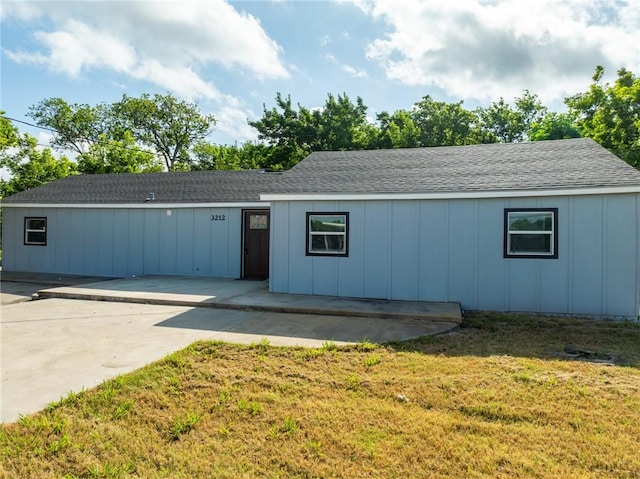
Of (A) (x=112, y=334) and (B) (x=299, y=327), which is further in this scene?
(B) (x=299, y=327)

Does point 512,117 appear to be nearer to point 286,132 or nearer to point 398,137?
point 398,137

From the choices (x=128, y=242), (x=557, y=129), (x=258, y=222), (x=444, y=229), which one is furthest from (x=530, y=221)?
(x=557, y=129)

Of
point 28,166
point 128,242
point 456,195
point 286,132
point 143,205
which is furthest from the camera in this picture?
point 28,166

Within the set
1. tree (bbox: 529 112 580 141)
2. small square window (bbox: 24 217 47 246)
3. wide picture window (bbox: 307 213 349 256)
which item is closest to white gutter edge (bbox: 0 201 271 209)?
small square window (bbox: 24 217 47 246)

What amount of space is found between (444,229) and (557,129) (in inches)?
860

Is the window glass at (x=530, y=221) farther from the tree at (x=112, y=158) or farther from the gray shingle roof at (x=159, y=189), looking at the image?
the tree at (x=112, y=158)

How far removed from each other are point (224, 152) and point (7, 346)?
33076 millimetres

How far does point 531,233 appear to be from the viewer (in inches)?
305

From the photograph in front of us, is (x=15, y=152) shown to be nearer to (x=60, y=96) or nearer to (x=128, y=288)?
(x=60, y=96)

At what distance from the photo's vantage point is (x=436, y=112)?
2892 cm

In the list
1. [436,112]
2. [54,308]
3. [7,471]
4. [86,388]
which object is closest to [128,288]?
[54,308]

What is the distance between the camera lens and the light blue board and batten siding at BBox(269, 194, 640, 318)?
7344 mm

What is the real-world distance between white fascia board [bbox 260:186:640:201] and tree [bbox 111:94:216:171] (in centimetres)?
3139

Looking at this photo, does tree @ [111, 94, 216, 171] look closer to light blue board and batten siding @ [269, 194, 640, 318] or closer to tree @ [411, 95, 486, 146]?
tree @ [411, 95, 486, 146]
